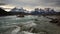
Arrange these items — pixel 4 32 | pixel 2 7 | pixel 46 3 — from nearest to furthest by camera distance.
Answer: pixel 4 32, pixel 2 7, pixel 46 3

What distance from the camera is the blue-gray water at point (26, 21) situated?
173 cm

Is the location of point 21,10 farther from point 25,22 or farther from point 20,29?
point 20,29

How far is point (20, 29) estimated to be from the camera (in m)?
1.74

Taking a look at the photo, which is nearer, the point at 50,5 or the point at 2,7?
the point at 2,7

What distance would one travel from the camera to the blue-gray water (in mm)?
1730

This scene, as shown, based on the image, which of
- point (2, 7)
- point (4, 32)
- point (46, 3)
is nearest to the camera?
point (4, 32)

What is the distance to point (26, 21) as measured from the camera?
1819 millimetres

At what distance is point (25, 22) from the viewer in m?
1.81

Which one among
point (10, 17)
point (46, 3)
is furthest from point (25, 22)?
point (46, 3)

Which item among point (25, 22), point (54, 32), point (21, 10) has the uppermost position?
point (21, 10)

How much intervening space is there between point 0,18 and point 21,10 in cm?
41

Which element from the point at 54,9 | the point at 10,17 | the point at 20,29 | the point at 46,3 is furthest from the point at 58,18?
the point at 10,17

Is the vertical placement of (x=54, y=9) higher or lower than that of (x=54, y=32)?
higher

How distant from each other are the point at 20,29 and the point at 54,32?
63 centimetres
